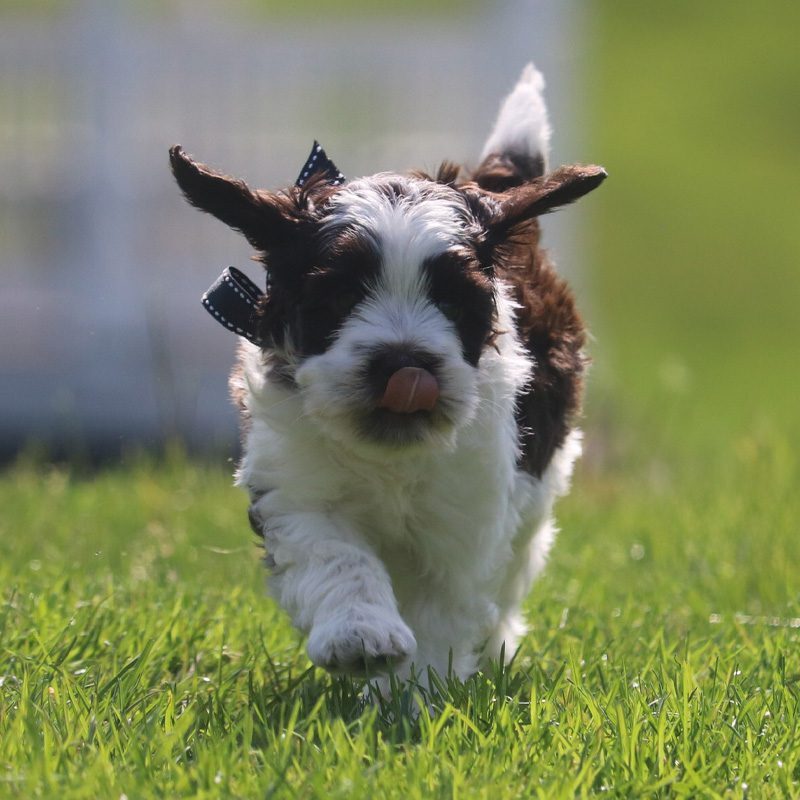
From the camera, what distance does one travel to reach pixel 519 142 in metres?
4.14

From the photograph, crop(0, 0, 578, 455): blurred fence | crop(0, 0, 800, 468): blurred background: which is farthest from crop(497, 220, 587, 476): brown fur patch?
crop(0, 0, 578, 455): blurred fence

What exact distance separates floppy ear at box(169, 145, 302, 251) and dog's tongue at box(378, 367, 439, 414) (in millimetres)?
507

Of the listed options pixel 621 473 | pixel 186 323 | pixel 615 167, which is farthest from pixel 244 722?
pixel 615 167

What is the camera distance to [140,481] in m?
5.61

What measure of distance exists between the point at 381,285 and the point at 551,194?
1.60ft

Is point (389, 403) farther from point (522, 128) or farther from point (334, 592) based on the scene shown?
point (522, 128)

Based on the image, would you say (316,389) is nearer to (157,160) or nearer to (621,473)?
(621,473)

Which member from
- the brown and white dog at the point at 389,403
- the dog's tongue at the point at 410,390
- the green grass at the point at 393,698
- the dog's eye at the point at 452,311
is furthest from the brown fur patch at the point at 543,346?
the dog's tongue at the point at 410,390

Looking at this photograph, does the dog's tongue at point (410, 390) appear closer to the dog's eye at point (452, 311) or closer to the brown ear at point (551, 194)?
the dog's eye at point (452, 311)

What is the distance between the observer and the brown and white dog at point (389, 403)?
291 cm

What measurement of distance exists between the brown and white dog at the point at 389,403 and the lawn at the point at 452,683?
21 centimetres

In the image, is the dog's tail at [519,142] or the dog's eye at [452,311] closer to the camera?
the dog's eye at [452,311]

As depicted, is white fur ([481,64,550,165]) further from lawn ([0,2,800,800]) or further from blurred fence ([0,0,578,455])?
blurred fence ([0,0,578,455])

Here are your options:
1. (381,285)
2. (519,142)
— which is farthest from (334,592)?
(519,142)
